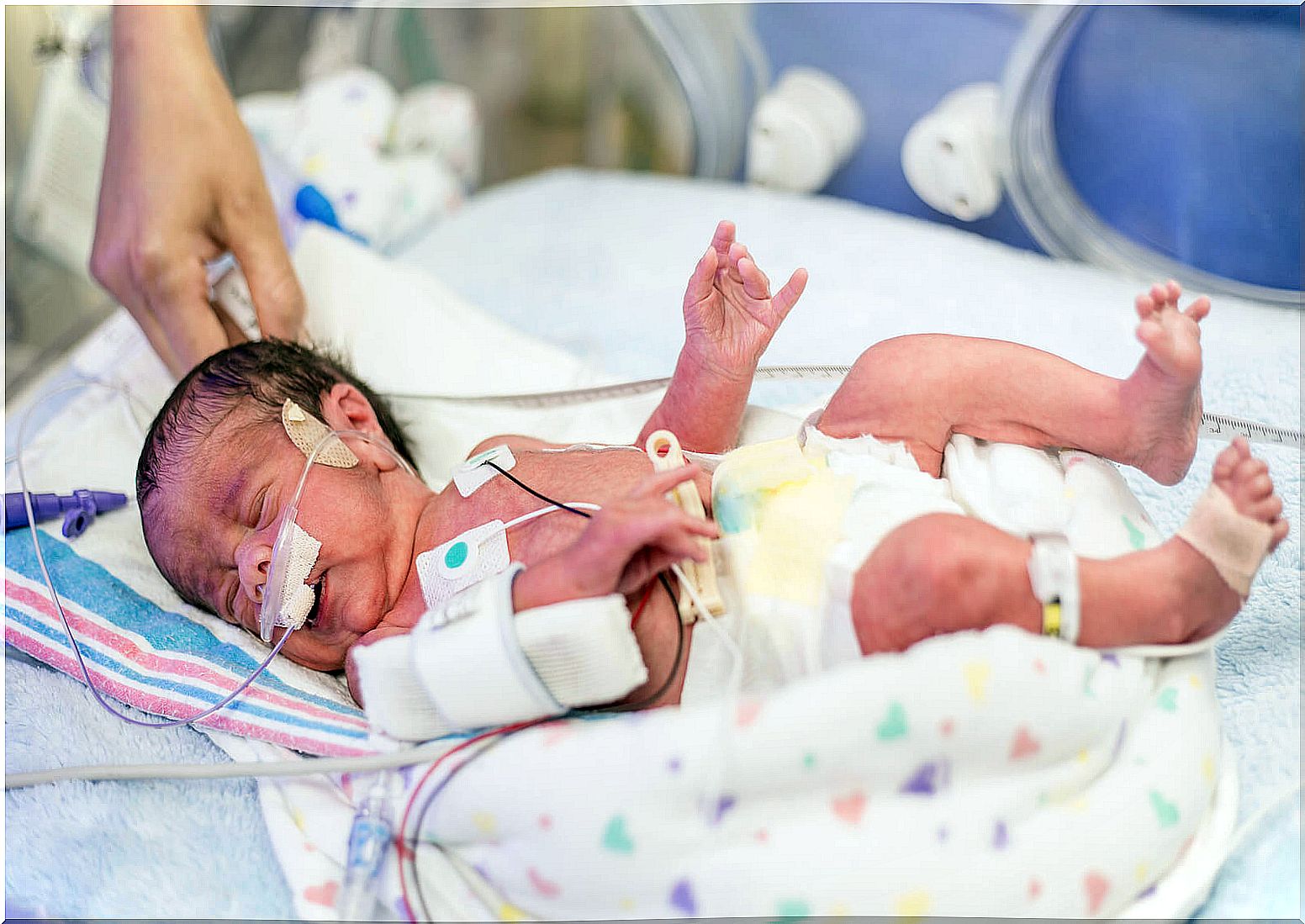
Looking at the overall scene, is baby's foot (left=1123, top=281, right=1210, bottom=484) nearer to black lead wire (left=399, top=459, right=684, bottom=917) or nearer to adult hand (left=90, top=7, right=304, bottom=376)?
black lead wire (left=399, top=459, right=684, bottom=917)

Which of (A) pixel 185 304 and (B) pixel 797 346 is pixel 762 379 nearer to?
(B) pixel 797 346

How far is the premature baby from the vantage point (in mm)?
839

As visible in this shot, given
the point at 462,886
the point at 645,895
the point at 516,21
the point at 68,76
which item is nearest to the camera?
the point at 645,895

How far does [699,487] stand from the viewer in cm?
104

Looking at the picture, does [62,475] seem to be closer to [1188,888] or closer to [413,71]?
[413,71]

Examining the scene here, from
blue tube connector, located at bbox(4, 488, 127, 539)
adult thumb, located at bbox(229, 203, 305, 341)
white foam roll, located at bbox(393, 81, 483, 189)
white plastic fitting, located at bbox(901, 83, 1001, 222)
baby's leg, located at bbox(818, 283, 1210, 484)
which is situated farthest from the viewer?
white foam roll, located at bbox(393, 81, 483, 189)

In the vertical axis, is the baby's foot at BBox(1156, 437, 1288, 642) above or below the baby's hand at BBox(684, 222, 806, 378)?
below

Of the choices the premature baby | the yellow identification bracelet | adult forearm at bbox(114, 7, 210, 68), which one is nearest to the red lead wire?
the premature baby

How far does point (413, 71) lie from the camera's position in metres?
2.28

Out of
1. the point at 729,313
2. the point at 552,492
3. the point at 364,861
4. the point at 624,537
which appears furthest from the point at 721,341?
the point at 364,861

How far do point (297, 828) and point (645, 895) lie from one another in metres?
0.36

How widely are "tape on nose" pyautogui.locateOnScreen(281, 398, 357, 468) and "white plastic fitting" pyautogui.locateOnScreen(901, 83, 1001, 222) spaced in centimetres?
97

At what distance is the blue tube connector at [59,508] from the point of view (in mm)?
1301

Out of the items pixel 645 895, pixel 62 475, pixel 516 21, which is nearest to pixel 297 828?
pixel 645 895
